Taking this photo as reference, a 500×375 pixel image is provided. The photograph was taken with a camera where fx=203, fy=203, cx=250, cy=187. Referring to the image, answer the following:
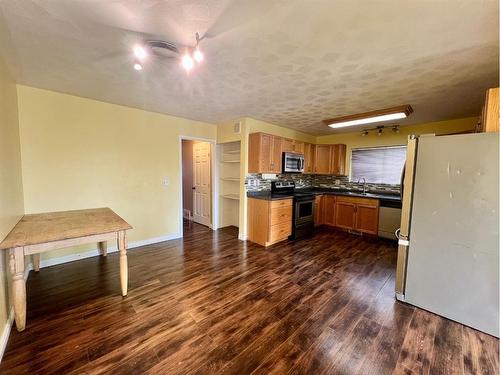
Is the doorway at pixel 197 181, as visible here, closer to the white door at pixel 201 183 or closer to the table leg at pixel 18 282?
the white door at pixel 201 183

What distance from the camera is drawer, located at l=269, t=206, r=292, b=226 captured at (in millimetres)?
3800

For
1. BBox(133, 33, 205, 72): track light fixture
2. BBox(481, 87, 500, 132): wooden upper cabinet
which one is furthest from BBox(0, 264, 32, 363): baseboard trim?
BBox(481, 87, 500, 132): wooden upper cabinet

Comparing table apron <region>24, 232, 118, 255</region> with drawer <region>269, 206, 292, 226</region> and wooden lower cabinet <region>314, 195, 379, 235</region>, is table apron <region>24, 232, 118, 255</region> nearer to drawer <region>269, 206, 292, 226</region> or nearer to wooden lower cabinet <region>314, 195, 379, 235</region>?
drawer <region>269, 206, 292, 226</region>

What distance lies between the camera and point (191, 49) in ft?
5.79

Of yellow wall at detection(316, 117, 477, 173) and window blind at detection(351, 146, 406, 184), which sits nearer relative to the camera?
yellow wall at detection(316, 117, 477, 173)

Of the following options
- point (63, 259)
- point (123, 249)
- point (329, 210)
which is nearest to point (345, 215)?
point (329, 210)

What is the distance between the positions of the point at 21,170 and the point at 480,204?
5.08 m

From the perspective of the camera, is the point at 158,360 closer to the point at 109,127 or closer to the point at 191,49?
the point at 191,49

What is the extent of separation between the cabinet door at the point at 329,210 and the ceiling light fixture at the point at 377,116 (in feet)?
6.04

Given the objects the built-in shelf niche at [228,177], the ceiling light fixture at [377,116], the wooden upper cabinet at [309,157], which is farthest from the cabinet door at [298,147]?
the built-in shelf niche at [228,177]

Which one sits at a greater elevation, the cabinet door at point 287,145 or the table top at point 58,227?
the cabinet door at point 287,145

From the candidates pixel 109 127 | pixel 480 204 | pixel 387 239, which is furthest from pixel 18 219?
pixel 387 239

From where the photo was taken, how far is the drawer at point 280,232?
382cm

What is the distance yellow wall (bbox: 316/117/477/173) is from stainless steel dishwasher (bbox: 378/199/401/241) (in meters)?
1.46
